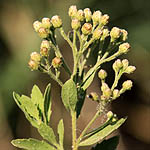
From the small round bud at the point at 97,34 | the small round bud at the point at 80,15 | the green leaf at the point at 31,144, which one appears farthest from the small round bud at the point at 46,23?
A: the green leaf at the point at 31,144

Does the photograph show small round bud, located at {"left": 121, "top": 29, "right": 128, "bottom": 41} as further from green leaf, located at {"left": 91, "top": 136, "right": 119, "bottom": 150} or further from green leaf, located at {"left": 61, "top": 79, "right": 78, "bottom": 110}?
green leaf, located at {"left": 91, "top": 136, "right": 119, "bottom": 150}

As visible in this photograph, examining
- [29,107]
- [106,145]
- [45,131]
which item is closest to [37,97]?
[29,107]

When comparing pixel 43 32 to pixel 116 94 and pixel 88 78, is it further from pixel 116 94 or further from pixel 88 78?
pixel 116 94

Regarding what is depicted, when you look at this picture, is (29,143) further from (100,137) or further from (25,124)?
(25,124)

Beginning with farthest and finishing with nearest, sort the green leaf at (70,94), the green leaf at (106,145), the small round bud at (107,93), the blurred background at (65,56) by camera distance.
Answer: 1. the blurred background at (65,56)
2. the green leaf at (106,145)
3. the small round bud at (107,93)
4. the green leaf at (70,94)

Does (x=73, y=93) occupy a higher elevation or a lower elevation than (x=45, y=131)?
higher

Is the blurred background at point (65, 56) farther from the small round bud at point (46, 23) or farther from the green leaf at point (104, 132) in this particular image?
the green leaf at point (104, 132)
